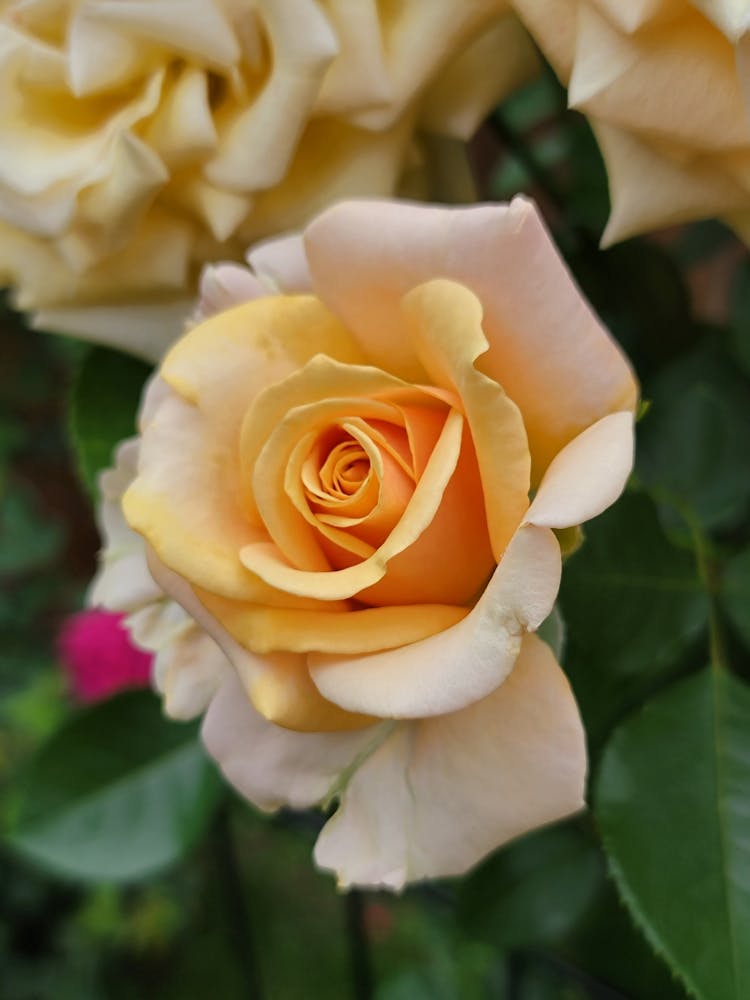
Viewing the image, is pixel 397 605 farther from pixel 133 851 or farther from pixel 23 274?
pixel 133 851

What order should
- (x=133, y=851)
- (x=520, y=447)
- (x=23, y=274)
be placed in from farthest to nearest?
(x=133, y=851), (x=23, y=274), (x=520, y=447)

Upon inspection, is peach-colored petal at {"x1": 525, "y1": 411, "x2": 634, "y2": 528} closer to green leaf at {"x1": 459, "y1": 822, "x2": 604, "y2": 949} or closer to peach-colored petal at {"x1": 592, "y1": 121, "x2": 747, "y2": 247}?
peach-colored petal at {"x1": 592, "y1": 121, "x2": 747, "y2": 247}

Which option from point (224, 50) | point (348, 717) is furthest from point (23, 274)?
point (348, 717)

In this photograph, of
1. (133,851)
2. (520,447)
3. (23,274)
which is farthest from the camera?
(133,851)

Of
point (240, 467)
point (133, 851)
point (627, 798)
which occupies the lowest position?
point (133, 851)

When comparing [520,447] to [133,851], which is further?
[133,851]

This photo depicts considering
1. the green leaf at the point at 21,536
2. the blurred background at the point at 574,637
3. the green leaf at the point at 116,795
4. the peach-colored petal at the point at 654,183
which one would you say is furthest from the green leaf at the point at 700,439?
the green leaf at the point at 21,536

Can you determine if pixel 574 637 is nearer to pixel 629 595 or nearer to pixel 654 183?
pixel 629 595
